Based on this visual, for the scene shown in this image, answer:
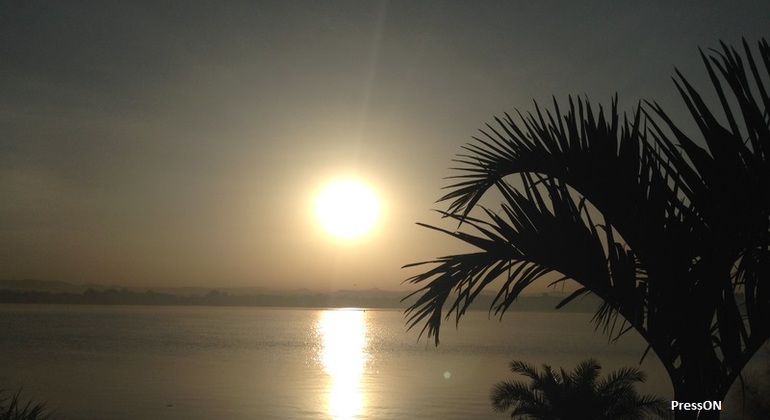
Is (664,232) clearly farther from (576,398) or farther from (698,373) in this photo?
(576,398)

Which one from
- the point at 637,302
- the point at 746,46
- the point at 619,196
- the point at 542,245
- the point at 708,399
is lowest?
the point at 708,399

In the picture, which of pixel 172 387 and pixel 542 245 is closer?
pixel 542 245

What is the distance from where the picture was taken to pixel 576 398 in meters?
12.5

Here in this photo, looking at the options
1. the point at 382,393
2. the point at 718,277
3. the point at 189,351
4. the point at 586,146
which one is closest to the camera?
the point at 718,277

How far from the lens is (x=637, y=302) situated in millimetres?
3432

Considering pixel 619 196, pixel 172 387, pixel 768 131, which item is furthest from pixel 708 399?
pixel 172 387

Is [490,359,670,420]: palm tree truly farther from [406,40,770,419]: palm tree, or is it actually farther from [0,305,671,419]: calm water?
[406,40,770,419]: palm tree

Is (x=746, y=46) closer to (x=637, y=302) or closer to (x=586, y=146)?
(x=586, y=146)

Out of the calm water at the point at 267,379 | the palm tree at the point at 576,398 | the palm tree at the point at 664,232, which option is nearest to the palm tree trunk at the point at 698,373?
the palm tree at the point at 664,232

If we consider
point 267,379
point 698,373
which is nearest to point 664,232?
point 698,373

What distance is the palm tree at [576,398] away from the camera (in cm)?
1211

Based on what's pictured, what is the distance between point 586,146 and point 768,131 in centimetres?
97

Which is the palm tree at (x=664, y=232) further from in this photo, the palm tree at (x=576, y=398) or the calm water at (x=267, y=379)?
the calm water at (x=267, y=379)

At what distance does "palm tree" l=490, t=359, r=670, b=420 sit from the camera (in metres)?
12.1
